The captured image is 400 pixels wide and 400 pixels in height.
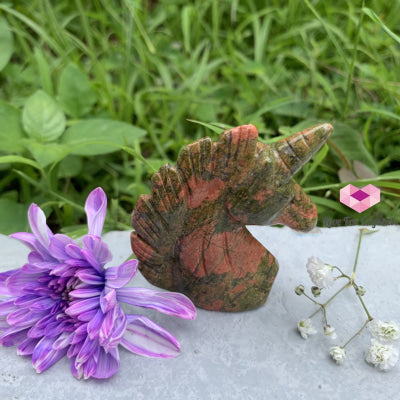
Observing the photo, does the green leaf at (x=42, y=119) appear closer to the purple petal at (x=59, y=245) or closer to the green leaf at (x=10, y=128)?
the green leaf at (x=10, y=128)

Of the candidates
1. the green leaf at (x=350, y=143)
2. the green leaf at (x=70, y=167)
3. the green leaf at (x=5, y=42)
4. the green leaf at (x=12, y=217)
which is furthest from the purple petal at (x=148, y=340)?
the green leaf at (x=5, y=42)

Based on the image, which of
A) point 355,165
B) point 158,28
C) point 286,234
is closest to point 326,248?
point 286,234

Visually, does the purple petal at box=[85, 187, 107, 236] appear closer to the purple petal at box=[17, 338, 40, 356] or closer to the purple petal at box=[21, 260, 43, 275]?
the purple petal at box=[21, 260, 43, 275]

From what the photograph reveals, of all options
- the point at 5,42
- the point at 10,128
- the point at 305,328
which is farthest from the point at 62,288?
the point at 5,42

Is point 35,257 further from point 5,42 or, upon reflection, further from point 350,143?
point 350,143

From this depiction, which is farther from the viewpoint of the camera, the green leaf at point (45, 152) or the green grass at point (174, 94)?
the green grass at point (174, 94)
